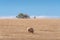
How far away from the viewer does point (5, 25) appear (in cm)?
514

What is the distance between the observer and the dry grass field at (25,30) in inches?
178

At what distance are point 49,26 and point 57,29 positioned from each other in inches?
13.3

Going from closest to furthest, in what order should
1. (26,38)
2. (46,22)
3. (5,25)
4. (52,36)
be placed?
(26,38)
(52,36)
(5,25)
(46,22)

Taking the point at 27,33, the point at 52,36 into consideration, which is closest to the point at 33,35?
the point at 27,33

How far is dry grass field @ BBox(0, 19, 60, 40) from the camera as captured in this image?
4.52m

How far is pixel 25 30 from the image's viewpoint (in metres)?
4.93

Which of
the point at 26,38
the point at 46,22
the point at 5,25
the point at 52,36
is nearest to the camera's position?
the point at 26,38

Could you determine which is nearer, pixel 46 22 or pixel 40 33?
pixel 40 33

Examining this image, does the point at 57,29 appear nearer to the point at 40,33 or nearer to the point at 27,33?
the point at 40,33

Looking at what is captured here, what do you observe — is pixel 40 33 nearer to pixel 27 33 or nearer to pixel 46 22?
pixel 27 33

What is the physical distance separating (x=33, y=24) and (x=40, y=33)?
684 mm

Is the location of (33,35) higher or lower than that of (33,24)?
lower

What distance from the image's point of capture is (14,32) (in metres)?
4.72

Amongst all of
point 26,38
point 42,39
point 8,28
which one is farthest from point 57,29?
point 8,28
